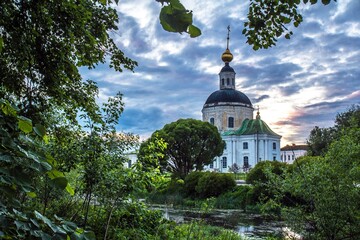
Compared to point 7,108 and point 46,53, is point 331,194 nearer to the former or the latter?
point 46,53

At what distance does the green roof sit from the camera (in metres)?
55.7

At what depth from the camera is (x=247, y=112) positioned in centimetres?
5916

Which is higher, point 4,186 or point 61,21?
point 61,21

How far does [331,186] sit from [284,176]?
1.41 meters

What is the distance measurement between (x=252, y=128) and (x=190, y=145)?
71.4 feet

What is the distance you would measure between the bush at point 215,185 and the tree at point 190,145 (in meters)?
10.4

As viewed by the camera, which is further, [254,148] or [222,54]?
[222,54]

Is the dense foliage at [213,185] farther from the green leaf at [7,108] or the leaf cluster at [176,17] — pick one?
the leaf cluster at [176,17]

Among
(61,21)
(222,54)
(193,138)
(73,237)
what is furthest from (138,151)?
(222,54)

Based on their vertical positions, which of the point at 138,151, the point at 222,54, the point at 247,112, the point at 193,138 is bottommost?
the point at 138,151

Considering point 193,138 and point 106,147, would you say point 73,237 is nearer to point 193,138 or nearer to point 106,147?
point 106,147

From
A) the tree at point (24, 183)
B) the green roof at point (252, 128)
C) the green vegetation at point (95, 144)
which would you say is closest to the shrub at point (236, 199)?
the green vegetation at point (95, 144)

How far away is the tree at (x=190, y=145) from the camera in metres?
35.7

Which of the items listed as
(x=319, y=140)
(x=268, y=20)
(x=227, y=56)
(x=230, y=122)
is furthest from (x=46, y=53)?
(x=227, y=56)
